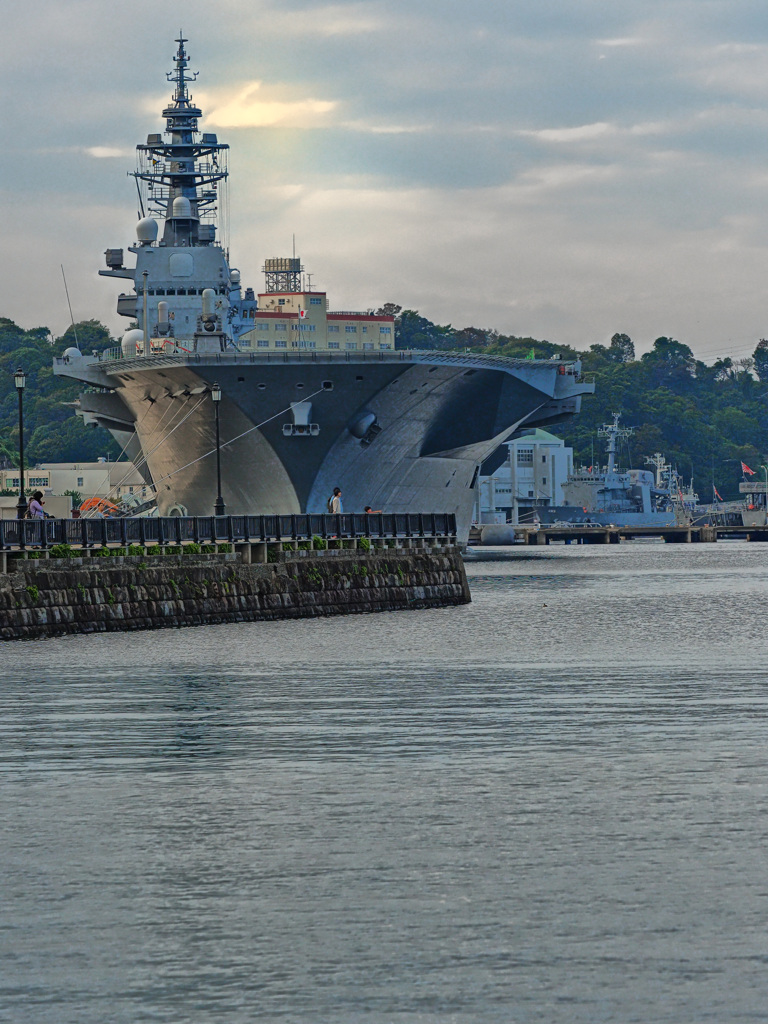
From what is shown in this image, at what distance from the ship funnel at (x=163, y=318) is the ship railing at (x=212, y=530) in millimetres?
31977

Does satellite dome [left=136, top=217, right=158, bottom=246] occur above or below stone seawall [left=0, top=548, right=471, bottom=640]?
above

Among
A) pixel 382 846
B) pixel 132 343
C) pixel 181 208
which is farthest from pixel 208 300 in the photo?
pixel 382 846

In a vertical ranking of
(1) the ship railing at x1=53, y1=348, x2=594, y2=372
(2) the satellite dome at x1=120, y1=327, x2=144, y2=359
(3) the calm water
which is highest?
(2) the satellite dome at x1=120, y1=327, x2=144, y2=359

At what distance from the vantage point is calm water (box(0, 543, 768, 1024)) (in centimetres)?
1000

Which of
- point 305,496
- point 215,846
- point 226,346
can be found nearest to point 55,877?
point 215,846

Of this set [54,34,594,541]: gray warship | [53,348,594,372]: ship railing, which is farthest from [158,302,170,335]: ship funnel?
[53,348,594,372]: ship railing

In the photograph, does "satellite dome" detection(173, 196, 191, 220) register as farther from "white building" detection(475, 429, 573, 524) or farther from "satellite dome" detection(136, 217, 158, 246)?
"white building" detection(475, 429, 573, 524)

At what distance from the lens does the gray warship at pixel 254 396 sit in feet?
232

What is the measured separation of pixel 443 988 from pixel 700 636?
2816 centimetres

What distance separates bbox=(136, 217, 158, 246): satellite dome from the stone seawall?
1641 inches

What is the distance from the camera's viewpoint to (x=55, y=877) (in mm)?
12734

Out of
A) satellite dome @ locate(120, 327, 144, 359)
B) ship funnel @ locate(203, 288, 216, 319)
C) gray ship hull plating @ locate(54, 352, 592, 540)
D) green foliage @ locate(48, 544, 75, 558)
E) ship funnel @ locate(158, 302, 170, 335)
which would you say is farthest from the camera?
ship funnel @ locate(158, 302, 170, 335)

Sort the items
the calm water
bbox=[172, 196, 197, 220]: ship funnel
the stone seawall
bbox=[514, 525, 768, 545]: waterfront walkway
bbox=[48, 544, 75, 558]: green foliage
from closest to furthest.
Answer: the calm water, the stone seawall, bbox=[48, 544, 75, 558]: green foliage, bbox=[172, 196, 197, 220]: ship funnel, bbox=[514, 525, 768, 545]: waterfront walkway

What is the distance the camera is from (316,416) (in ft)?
238
